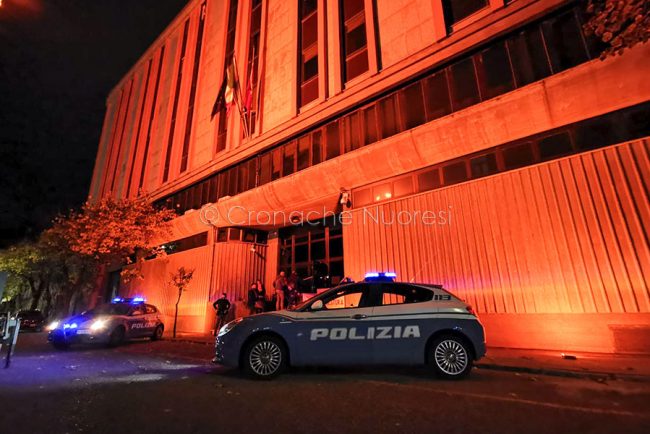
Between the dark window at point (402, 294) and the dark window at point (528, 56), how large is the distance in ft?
23.1

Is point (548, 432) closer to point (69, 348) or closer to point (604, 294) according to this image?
point (604, 294)

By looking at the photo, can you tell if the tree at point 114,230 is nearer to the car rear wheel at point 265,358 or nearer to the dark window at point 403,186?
the dark window at point 403,186

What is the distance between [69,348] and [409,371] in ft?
37.4

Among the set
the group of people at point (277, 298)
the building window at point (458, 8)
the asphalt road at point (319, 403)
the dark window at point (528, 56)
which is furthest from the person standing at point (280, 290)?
the building window at point (458, 8)

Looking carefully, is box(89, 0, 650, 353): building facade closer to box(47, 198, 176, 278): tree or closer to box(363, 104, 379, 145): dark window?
box(363, 104, 379, 145): dark window

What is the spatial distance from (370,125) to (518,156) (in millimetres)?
5215

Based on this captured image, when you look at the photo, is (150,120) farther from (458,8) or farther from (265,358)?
(265,358)

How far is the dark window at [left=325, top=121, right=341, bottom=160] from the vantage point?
43.2ft

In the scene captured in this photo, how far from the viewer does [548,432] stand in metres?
3.21

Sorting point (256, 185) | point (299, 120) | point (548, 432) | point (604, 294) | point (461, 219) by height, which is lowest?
point (548, 432)

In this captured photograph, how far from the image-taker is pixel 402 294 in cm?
604

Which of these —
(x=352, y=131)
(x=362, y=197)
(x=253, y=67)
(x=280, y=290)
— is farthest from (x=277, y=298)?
(x=253, y=67)

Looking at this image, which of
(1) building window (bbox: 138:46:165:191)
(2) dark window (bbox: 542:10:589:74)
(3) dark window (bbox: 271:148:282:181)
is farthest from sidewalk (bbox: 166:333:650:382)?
(1) building window (bbox: 138:46:165:191)

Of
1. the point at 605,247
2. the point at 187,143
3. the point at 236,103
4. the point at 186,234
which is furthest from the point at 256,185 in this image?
the point at 605,247
